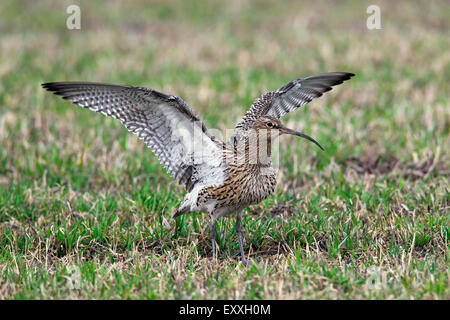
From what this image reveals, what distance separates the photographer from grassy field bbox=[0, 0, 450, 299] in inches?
170

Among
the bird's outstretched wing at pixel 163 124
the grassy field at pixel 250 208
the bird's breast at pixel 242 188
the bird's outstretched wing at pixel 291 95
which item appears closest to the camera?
the grassy field at pixel 250 208

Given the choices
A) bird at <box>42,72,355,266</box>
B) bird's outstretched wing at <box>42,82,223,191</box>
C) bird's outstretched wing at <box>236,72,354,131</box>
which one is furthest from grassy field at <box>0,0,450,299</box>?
bird's outstretched wing at <box>236,72,354,131</box>

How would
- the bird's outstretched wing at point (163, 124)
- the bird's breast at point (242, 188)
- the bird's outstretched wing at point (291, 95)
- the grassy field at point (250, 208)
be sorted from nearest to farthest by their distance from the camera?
1. the grassy field at point (250, 208)
2. the bird's breast at point (242, 188)
3. the bird's outstretched wing at point (163, 124)
4. the bird's outstretched wing at point (291, 95)

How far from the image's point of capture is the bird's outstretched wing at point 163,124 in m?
4.91

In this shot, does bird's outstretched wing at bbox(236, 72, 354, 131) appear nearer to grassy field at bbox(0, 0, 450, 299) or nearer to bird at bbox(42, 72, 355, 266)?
bird at bbox(42, 72, 355, 266)

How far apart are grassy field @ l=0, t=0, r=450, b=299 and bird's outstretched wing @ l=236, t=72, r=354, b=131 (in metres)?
0.88

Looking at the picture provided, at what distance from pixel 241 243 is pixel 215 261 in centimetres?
28

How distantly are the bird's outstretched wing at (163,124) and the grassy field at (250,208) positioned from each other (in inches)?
20.1

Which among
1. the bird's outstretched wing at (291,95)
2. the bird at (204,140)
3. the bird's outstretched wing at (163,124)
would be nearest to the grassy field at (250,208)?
the bird at (204,140)

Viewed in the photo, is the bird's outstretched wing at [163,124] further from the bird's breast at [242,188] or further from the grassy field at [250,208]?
the grassy field at [250,208]

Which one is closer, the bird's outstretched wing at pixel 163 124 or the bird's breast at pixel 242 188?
the bird's breast at pixel 242 188

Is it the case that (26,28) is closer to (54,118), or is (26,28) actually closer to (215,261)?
(54,118)
